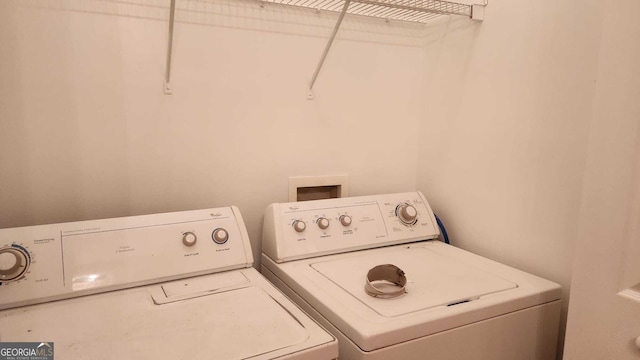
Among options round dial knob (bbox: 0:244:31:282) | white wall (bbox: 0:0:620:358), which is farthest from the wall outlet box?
round dial knob (bbox: 0:244:31:282)

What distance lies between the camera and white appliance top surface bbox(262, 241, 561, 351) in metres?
0.88

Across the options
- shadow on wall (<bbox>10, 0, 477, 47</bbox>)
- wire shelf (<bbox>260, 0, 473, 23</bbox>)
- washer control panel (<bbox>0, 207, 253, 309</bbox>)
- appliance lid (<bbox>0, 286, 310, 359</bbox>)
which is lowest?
appliance lid (<bbox>0, 286, 310, 359</bbox>)

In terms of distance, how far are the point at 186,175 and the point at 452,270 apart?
89cm

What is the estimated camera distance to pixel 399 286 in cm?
107

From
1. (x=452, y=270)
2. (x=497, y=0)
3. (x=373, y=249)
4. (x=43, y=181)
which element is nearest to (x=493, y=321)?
(x=452, y=270)

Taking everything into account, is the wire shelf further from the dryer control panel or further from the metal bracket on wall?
the dryer control panel

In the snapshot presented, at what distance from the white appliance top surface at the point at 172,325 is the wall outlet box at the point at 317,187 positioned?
0.51 meters

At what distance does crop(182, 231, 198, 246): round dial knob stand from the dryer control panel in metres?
0.25

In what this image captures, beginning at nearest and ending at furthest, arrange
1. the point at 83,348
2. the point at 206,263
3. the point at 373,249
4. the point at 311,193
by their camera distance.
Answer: the point at 83,348 < the point at 206,263 < the point at 373,249 < the point at 311,193

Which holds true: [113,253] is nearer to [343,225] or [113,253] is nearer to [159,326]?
[159,326]

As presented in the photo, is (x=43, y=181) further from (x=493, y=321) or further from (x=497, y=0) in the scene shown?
(x=497, y=0)

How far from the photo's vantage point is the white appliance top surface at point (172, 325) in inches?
29.9

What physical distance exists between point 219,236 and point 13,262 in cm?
49

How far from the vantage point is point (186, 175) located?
132cm
